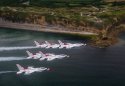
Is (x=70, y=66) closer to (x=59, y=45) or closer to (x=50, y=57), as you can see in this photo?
(x=50, y=57)

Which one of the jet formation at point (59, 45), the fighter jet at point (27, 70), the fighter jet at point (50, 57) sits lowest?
the fighter jet at point (27, 70)

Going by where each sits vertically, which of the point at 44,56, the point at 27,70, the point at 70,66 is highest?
the point at 44,56

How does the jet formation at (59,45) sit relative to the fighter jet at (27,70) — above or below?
above

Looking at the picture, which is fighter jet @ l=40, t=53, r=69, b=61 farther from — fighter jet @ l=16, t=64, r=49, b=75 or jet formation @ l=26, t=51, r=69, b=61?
fighter jet @ l=16, t=64, r=49, b=75

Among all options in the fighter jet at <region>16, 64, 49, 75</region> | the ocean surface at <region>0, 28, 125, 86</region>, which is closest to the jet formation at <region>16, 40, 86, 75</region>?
the fighter jet at <region>16, 64, 49, 75</region>

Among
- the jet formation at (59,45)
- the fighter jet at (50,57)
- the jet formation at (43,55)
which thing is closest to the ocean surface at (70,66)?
the jet formation at (43,55)

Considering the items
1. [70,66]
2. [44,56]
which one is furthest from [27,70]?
[70,66]

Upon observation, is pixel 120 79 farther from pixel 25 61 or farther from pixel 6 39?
pixel 6 39

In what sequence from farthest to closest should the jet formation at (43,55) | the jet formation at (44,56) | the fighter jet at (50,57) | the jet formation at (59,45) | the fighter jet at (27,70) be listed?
the jet formation at (59,45)
the jet formation at (44,56)
the fighter jet at (50,57)
the jet formation at (43,55)
the fighter jet at (27,70)

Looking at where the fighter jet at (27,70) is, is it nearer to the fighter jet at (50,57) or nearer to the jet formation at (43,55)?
the jet formation at (43,55)
